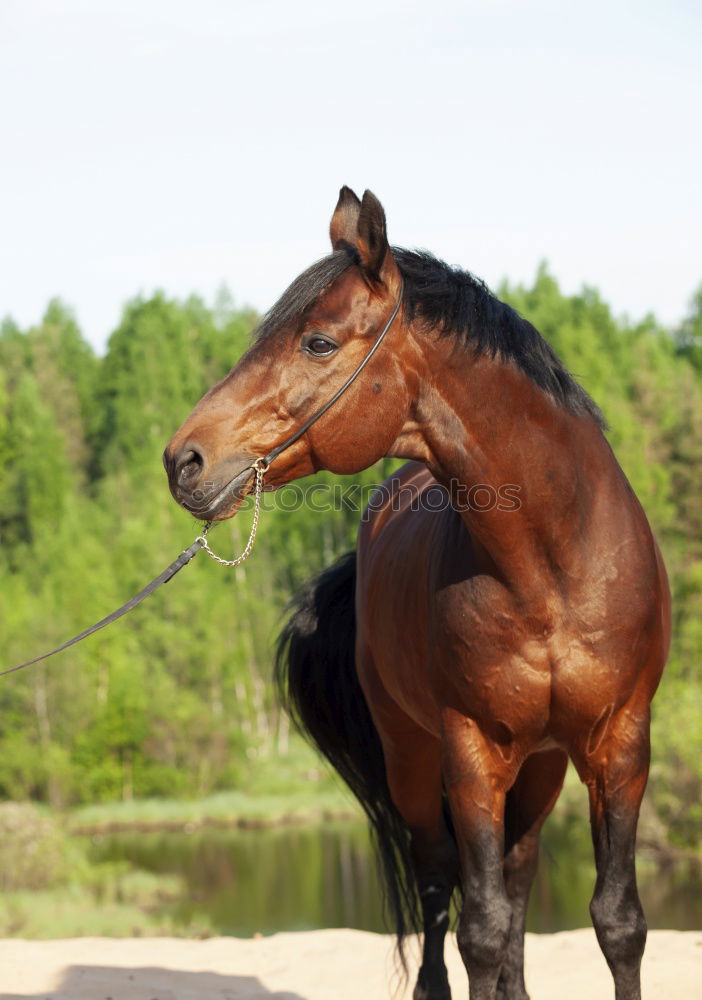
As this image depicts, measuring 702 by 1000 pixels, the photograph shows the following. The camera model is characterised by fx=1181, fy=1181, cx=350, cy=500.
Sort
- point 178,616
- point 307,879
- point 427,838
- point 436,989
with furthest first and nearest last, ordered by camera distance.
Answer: point 178,616 < point 307,879 < point 427,838 < point 436,989

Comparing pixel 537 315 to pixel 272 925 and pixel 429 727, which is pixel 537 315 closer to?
pixel 272 925

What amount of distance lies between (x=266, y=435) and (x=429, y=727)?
139 centimetres

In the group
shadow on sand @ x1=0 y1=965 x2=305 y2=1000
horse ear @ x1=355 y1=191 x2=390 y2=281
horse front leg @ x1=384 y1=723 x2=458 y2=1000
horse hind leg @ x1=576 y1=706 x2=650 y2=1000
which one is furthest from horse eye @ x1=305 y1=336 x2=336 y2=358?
shadow on sand @ x1=0 y1=965 x2=305 y2=1000

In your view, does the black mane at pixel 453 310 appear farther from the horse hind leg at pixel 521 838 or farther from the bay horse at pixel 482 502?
the horse hind leg at pixel 521 838

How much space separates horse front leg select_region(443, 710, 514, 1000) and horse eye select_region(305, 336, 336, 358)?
1182mm

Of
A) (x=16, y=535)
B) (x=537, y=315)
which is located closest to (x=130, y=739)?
(x=16, y=535)

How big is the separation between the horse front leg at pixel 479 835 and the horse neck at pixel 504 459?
0.55 meters

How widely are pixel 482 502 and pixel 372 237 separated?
32.5 inches

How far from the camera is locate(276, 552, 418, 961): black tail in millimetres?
Result: 5449

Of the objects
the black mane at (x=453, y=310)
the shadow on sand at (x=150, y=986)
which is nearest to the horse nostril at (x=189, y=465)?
the black mane at (x=453, y=310)

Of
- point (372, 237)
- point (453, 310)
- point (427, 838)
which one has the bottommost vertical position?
point (427, 838)

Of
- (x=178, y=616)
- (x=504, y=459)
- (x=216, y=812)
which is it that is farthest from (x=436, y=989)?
(x=178, y=616)

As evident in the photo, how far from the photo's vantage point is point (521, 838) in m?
4.74

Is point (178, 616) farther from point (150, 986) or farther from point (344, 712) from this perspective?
point (344, 712)
